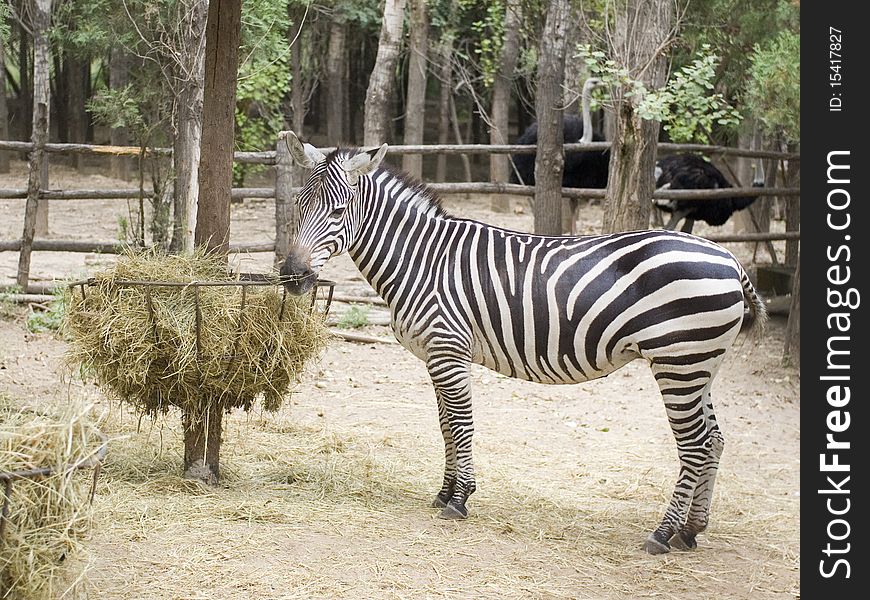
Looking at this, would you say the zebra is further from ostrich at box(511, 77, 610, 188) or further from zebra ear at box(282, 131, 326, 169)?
ostrich at box(511, 77, 610, 188)

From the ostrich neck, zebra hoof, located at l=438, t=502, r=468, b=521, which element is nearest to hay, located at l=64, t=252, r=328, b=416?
zebra hoof, located at l=438, t=502, r=468, b=521

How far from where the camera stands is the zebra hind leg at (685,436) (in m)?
4.77

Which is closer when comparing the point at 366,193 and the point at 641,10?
the point at 366,193

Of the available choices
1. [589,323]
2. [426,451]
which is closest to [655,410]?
[426,451]

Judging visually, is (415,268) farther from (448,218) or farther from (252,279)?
(252,279)

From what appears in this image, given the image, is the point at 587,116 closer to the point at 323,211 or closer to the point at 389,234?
the point at 389,234

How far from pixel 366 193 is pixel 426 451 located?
2.05m

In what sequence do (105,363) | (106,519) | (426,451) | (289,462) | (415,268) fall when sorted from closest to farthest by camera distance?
(106,519), (105,363), (415,268), (289,462), (426,451)

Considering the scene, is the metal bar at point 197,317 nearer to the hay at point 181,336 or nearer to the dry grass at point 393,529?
the hay at point 181,336

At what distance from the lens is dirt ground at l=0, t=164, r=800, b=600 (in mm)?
4207

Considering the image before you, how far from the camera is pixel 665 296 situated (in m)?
4.73

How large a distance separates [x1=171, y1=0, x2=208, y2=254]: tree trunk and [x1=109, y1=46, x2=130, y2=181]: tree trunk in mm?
6603

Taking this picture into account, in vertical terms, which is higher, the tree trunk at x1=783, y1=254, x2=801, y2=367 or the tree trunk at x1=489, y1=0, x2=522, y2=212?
the tree trunk at x1=489, y1=0, x2=522, y2=212

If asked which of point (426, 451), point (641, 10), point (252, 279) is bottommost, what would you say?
point (426, 451)
